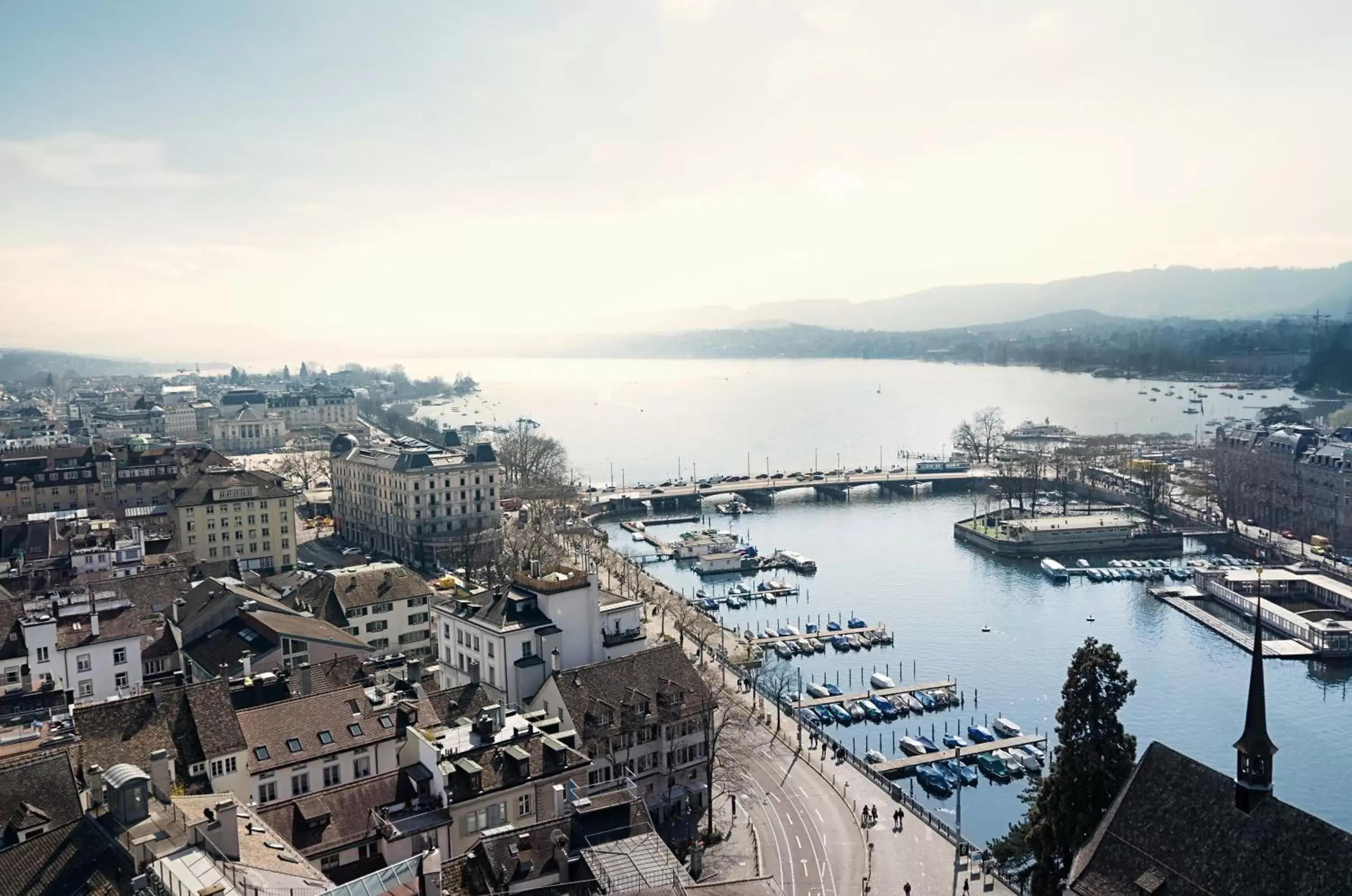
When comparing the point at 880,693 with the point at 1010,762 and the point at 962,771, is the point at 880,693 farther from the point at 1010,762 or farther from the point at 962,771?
the point at 962,771

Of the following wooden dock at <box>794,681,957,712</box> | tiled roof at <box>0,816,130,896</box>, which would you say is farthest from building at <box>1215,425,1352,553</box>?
tiled roof at <box>0,816,130,896</box>

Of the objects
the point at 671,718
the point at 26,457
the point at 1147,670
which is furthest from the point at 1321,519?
the point at 26,457

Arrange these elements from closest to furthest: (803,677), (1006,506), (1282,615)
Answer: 1. (803,677)
2. (1282,615)
3. (1006,506)

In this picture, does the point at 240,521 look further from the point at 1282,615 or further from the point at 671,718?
the point at 1282,615

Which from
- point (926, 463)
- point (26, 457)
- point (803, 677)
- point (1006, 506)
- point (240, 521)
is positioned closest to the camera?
point (803, 677)

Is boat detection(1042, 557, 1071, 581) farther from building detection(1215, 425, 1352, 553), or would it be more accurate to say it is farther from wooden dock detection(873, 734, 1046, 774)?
wooden dock detection(873, 734, 1046, 774)

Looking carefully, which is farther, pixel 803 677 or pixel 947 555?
pixel 947 555

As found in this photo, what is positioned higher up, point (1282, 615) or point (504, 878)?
point (504, 878)
